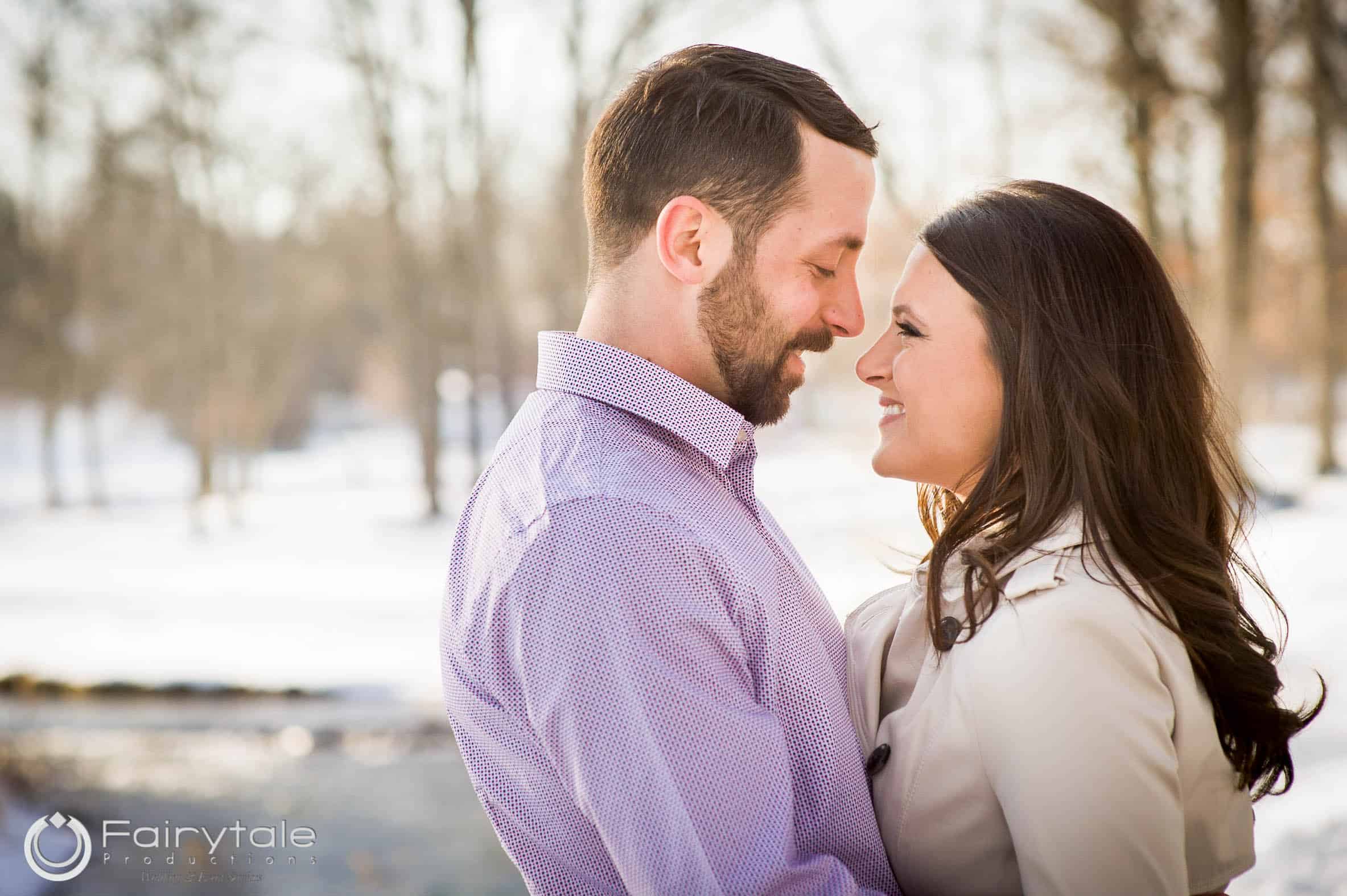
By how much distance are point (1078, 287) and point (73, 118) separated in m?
20.7

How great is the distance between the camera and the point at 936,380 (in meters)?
2.00

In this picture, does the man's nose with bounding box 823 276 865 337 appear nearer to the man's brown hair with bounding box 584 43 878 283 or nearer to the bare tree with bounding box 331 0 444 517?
the man's brown hair with bounding box 584 43 878 283

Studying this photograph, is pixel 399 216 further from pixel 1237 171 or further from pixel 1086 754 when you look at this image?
pixel 1086 754

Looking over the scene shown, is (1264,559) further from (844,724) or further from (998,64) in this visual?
(844,724)

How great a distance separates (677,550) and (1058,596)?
59 cm

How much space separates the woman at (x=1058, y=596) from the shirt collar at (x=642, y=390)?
1.57 ft

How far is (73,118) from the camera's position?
734 inches

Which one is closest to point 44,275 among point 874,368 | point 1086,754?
point 874,368

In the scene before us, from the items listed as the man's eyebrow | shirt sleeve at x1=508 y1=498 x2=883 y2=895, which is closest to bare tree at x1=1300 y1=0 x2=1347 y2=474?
the man's eyebrow

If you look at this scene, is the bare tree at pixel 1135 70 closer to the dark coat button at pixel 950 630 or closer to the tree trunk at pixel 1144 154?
the tree trunk at pixel 1144 154

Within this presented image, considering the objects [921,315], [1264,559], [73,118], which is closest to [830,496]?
[1264,559]

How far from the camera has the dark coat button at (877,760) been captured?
177 cm

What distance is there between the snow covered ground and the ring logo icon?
2.08 meters

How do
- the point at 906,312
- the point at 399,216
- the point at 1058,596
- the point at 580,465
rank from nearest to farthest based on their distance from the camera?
the point at 580,465, the point at 1058,596, the point at 906,312, the point at 399,216
